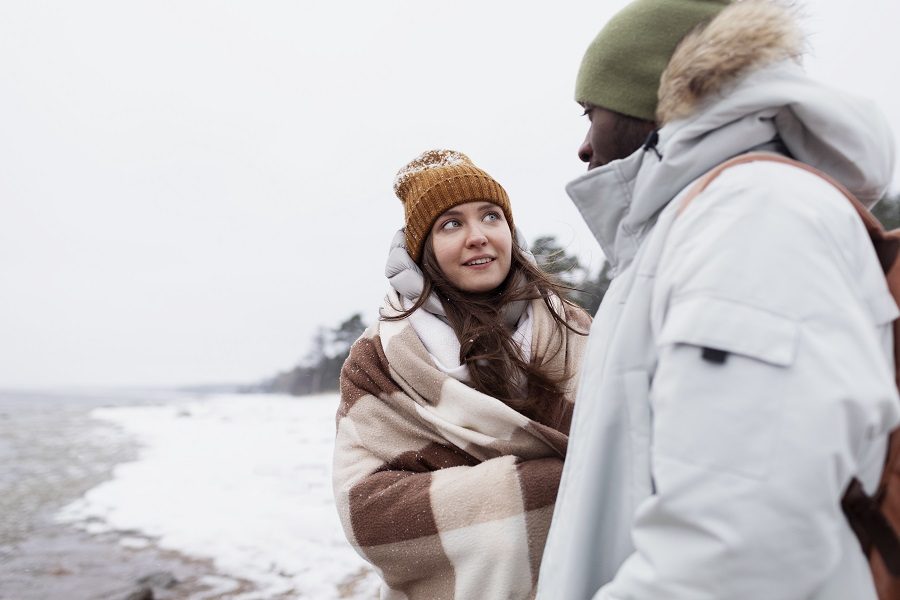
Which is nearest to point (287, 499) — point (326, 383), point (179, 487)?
point (179, 487)

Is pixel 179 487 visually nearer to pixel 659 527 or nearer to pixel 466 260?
pixel 466 260

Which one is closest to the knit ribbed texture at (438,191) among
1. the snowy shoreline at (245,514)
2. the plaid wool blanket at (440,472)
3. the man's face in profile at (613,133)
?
the plaid wool blanket at (440,472)

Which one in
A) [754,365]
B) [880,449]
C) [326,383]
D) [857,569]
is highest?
[754,365]

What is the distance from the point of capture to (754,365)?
2.77 ft

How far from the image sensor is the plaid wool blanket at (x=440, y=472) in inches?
65.9

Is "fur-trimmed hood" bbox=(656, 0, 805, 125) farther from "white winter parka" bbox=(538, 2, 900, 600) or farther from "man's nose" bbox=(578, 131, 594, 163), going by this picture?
"man's nose" bbox=(578, 131, 594, 163)

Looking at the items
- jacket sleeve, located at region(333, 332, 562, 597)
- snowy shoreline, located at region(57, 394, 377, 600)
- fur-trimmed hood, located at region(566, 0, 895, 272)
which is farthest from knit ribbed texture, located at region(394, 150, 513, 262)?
snowy shoreline, located at region(57, 394, 377, 600)

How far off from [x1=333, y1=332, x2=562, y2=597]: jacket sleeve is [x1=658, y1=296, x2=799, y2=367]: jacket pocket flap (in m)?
0.93

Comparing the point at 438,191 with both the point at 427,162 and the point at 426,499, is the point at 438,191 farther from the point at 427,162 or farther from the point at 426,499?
the point at 426,499

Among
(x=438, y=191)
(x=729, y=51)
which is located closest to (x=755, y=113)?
(x=729, y=51)

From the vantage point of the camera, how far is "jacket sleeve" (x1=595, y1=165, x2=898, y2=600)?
2.68 ft

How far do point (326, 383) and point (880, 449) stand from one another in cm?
4933

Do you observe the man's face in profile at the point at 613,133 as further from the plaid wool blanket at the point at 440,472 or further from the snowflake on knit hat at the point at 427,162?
the snowflake on knit hat at the point at 427,162

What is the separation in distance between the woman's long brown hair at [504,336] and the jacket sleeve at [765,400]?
1.02 metres
